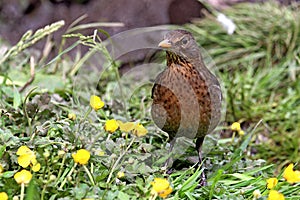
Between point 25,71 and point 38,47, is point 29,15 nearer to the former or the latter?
point 38,47

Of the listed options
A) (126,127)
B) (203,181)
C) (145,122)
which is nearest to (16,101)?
(145,122)

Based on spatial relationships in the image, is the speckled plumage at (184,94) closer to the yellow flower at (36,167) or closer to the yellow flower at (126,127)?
the yellow flower at (126,127)

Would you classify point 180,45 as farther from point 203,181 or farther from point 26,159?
point 26,159

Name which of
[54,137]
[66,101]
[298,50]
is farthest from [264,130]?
[54,137]

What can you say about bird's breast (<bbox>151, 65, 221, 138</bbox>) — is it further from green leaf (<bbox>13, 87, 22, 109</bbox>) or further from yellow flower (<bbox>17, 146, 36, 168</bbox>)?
green leaf (<bbox>13, 87, 22, 109</bbox>)

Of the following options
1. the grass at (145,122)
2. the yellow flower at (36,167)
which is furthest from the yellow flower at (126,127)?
the yellow flower at (36,167)

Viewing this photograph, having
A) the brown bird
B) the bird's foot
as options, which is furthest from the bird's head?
the bird's foot
